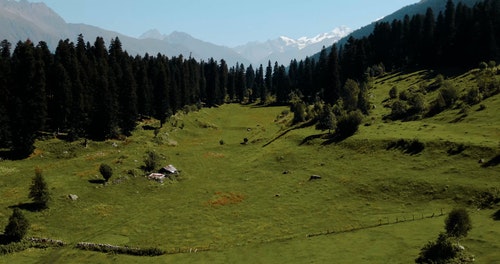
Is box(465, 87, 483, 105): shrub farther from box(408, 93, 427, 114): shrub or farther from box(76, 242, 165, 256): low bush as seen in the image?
box(76, 242, 165, 256): low bush

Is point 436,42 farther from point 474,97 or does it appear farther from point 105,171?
point 105,171

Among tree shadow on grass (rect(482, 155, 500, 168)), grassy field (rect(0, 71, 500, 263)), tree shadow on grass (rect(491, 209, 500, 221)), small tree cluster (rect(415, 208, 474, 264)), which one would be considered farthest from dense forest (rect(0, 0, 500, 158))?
small tree cluster (rect(415, 208, 474, 264))

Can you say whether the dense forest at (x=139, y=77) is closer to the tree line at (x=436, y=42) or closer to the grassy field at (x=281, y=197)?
the tree line at (x=436, y=42)

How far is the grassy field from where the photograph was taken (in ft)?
153

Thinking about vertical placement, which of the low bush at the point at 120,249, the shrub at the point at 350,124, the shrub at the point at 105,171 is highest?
the shrub at the point at 350,124

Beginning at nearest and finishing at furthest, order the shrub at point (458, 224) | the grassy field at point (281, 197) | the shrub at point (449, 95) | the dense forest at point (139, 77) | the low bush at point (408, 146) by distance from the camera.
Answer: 1. the shrub at point (458, 224)
2. the grassy field at point (281, 197)
3. the low bush at point (408, 146)
4. the dense forest at point (139, 77)
5. the shrub at point (449, 95)

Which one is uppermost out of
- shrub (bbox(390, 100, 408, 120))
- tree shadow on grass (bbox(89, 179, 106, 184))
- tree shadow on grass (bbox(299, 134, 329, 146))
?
shrub (bbox(390, 100, 408, 120))

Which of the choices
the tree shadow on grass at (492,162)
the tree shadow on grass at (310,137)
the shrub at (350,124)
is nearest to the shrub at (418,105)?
the shrub at (350,124)

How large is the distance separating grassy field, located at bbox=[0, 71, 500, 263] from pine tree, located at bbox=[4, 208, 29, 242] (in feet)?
7.67

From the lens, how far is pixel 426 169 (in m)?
62.2

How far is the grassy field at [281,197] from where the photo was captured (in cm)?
4662

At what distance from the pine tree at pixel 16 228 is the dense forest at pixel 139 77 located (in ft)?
121

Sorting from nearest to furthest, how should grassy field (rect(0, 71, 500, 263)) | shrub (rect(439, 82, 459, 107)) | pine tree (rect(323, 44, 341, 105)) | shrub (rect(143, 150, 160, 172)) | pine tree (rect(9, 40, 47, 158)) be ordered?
grassy field (rect(0, 71, 500, 263))
shrub (rect(143, 150, 160, 172))
pine tree (rect(9, 40, 47, 158))
shrub (rect(439, 82, 459, 107))
pine tree (rect(323, 44, 341, 105))

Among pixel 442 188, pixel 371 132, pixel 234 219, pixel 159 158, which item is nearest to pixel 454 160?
pixel 442 188
